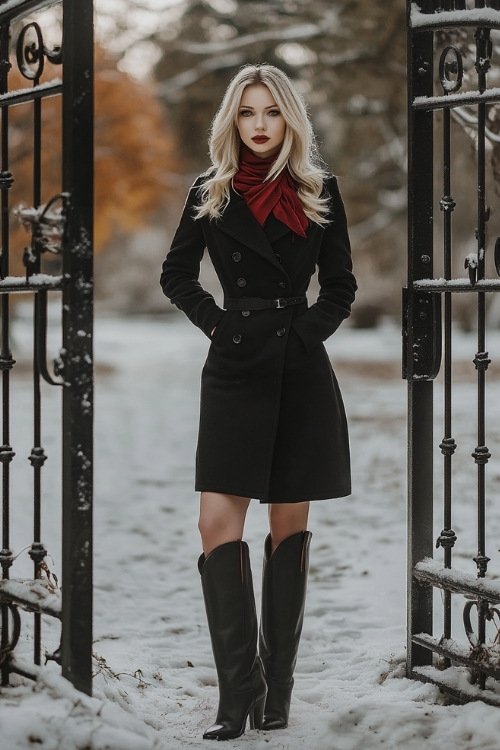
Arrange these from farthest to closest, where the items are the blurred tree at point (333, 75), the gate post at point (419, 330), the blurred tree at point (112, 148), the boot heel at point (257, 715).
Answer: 1. the blurred tree at point (112, 148)
2. the blurred tree at point (333, 75)
3. the gate post at point (419, 330)
4. the boot heel at point (257, 715)

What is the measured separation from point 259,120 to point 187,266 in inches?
20.5

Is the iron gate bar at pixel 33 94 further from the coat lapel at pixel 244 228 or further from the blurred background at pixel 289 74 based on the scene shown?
the blurred background at pixel 289 74

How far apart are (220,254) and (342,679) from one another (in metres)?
1.78

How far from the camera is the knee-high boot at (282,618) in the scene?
3408 millimetres

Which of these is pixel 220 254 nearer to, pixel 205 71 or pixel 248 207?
pixel 248 207

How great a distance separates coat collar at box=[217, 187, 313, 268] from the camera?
3305 mm

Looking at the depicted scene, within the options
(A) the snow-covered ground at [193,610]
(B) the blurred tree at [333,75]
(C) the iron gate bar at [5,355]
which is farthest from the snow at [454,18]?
(B) the blurred tree at [333,75]

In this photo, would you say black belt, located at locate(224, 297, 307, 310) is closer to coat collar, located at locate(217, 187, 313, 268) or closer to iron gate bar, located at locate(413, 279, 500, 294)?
coat collar, located at locate(217, 187, 313, 268)

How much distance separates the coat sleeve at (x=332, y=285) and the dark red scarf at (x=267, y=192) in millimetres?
130

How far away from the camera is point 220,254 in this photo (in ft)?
11.1

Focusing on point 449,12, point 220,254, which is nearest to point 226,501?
point 220,254

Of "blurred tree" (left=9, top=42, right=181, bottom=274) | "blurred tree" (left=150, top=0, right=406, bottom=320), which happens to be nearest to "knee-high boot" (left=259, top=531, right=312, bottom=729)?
"blurred tree" (left=150, top=0, right=406, bottom=320)

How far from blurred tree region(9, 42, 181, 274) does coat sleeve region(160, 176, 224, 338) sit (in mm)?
13176

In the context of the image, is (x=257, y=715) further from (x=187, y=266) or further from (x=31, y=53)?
(x=31, y=53)
